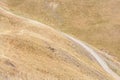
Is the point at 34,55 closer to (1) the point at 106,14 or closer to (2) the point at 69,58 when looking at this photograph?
(2) the point at 69,58

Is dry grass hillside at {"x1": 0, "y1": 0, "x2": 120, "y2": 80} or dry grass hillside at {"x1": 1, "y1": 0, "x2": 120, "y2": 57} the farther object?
dry grass hillside at {"x1": 1, "y1": 0, "x2": 120, "y2": 57}

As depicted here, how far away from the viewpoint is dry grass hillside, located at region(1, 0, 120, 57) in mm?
77500

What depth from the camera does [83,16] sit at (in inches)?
3487

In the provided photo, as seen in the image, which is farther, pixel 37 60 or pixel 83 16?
pixel 83 16

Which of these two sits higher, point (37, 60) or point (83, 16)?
point (83, 16)

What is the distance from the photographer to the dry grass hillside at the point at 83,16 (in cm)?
7750

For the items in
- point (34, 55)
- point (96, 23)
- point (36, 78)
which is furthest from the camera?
point (96, 23)

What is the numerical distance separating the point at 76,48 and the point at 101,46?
23.6 m

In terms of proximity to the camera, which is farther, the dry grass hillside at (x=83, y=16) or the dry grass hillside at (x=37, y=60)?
the dry grass hillside at (x=83, y=16)

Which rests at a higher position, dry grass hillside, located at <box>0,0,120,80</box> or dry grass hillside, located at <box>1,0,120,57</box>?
dry grass hillside, located at <box>1,0,120,57</box>

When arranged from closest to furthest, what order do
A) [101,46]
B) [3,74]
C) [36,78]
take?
[3,74] → [36,78] → [101,46]

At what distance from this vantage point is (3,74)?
2783 cm

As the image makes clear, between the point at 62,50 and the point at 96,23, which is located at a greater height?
the point at 96,23

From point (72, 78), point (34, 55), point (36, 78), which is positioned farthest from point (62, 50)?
point (36, 78)
